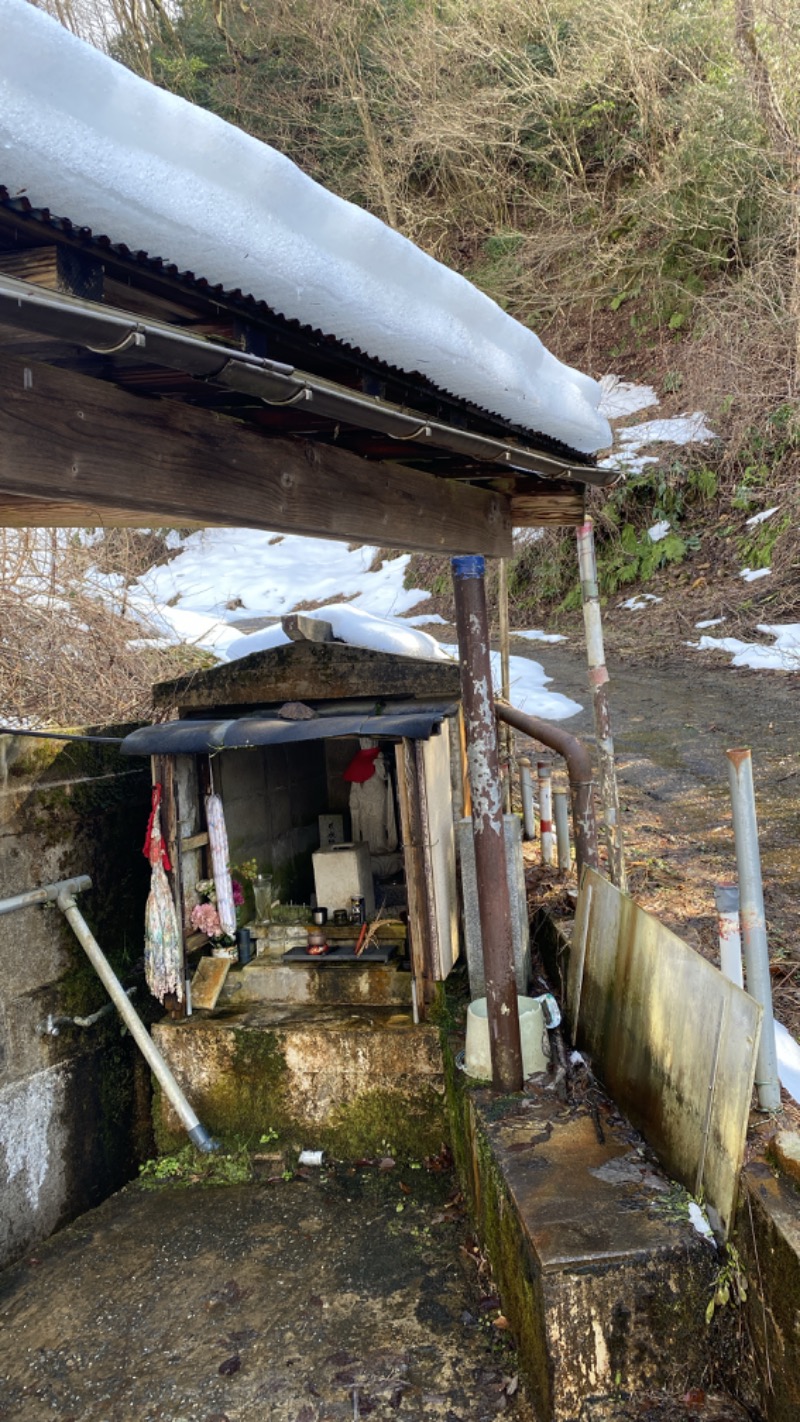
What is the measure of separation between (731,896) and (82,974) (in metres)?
4.89

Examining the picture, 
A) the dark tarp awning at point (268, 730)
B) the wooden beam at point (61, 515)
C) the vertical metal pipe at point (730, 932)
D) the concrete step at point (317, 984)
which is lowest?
the concrete step at point (317, 984)

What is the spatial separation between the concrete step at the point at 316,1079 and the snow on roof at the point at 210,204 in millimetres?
4737

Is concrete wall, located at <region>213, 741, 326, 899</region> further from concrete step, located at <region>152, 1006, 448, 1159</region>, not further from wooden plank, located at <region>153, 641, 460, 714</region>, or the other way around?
concrete step, located at <region>152, 1006, 448, 1159</region>

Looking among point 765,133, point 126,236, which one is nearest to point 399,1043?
point 126,236

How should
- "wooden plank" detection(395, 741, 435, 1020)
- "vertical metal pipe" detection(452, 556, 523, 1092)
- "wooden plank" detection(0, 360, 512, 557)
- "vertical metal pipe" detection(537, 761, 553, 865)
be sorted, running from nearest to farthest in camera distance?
1. "wooden plank" detection(0, 360, 512, 557)
2. "vertical metal pipe" detection(452, 556, 523, 1092)
3. "wooden plank" detection(395, 741, 435, 1020)
4. "vertical metal pipe" detection(537, 761, 553, 865)

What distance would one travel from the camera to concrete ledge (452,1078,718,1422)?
3.44 m

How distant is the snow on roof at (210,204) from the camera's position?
1827 mm

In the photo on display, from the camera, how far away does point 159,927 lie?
21.9 ft

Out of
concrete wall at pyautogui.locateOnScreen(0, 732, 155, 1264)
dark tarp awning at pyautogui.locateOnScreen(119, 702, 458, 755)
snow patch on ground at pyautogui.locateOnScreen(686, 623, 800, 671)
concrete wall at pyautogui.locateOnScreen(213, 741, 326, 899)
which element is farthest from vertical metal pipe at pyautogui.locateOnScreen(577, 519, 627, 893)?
snow patch on ground at pyautogui.locateOnScreen(686, 623, 800, 671)

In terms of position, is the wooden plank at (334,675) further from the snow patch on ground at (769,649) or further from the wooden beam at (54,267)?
the snow patch on ground at (769,649)

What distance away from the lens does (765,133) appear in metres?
15.5

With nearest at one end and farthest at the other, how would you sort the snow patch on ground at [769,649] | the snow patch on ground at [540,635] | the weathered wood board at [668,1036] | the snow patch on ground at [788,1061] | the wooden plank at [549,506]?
1. the weathered wood board at [668,1036]
2. the snow patch on ground at [788,1061]
3. the wooden plank at [549,506]
4. the snow patch on ground at [769,649]
5. the snow patch on ground at [540,635]

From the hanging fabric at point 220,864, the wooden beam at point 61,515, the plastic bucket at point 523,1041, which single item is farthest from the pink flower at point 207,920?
the wooden beam at point 61,515

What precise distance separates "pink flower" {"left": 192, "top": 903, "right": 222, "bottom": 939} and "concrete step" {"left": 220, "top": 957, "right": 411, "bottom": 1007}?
1.36ft
